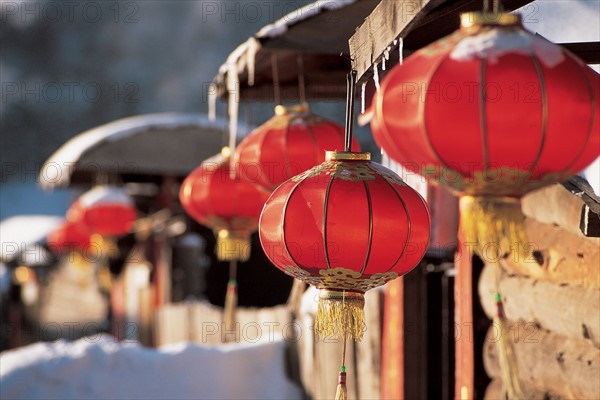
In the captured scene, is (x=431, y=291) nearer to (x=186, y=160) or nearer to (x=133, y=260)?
(x=186, y=160)

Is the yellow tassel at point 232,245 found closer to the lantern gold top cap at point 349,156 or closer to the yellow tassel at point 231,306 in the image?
the yellow tassel at point 231,306

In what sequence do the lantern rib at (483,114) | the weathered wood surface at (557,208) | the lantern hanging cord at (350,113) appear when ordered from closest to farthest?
the lantern rib at (483,114), the lantern hanging cord at (350,113), the weathered wood surface at (557,208)

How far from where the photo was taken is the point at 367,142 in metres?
17.5

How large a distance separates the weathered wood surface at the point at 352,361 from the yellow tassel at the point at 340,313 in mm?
2627

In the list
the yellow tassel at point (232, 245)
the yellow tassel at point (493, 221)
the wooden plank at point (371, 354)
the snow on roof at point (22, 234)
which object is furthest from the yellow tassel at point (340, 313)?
the snow on roof at point (22, 234)

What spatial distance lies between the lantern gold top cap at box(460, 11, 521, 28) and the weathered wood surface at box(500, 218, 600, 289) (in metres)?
2.00

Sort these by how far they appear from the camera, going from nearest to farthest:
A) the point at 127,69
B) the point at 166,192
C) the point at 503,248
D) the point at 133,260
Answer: the point at 503,248
the point at 166,192
the point at 133,260
the point at 127,69

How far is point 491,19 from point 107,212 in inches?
501

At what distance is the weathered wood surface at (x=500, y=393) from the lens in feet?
19.8

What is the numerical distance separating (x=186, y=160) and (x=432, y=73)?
505 inches

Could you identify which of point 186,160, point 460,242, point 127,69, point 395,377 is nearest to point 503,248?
point 460,242

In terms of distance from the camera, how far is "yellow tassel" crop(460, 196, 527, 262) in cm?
359

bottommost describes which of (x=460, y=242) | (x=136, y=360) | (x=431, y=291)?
(x=136, y=360)

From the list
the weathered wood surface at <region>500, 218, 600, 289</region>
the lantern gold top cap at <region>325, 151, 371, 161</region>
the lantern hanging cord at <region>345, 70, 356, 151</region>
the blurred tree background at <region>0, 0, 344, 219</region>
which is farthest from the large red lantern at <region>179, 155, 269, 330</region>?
the blurred tree background at <region>0, 0, 344, 219</region>
